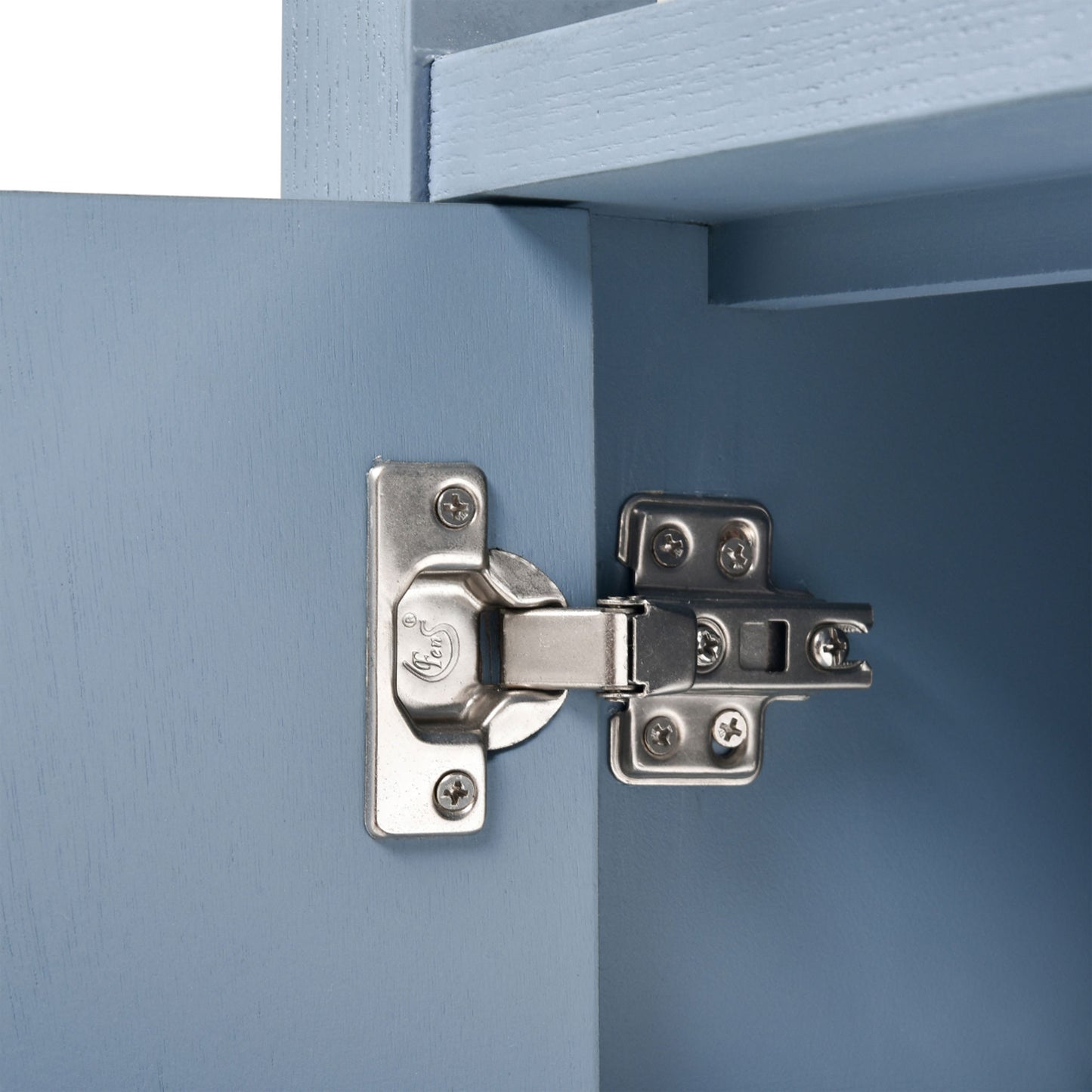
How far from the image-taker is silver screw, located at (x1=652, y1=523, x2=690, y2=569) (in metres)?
0.86

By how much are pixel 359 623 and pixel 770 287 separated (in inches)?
11.9

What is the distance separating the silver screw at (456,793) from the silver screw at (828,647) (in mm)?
242

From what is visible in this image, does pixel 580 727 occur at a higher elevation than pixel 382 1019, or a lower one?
higher

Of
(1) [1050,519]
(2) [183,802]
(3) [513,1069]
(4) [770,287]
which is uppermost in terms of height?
(4) [770,287]

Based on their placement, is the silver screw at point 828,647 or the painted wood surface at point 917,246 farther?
the silver screw at point 828,647

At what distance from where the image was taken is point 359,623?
71 cm

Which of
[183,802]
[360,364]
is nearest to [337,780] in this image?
[183,802]

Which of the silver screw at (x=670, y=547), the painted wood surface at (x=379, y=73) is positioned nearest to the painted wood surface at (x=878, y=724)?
the silver screw at (x=670, y=547)

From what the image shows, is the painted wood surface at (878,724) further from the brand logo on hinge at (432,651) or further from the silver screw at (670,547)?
the brand logo on hinge at (432,651)

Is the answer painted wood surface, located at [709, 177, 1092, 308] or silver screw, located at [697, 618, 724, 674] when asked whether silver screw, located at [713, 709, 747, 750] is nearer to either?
silver screw, located at [697, 618, 724, 674]

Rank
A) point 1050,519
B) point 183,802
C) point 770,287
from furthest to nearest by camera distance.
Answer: point 1050,519
point 770,287
point 183,802

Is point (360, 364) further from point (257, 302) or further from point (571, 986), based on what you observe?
point (571, 986)

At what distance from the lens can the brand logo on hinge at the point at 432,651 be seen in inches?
28.5

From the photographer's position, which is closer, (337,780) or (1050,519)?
(337,780)
